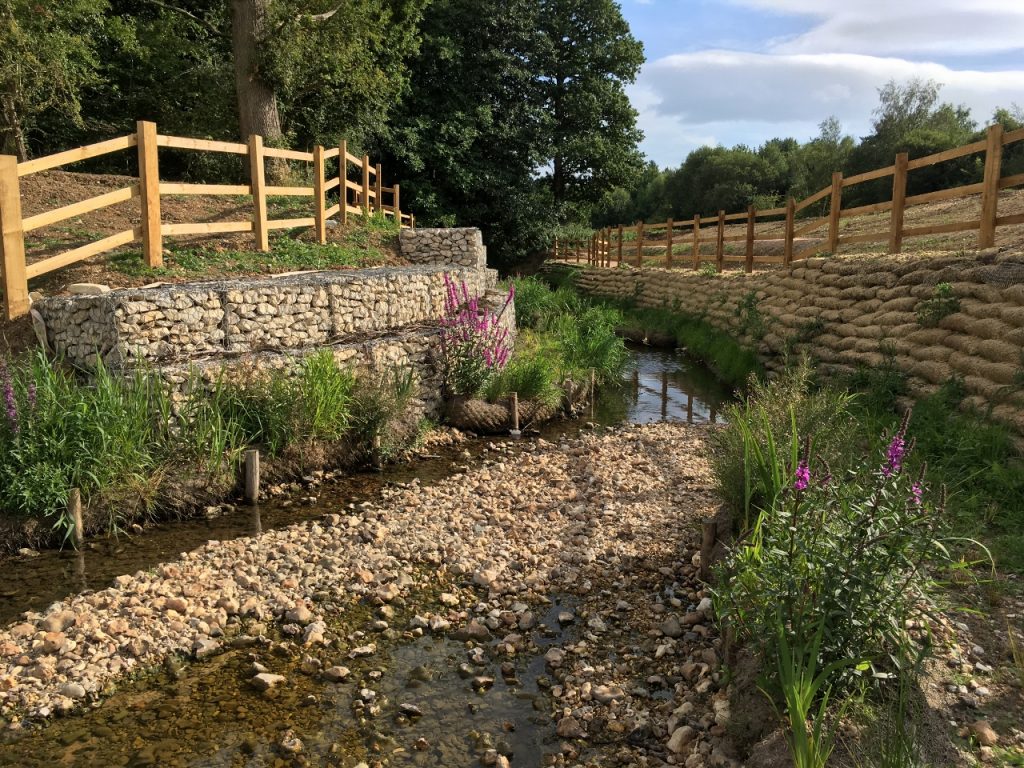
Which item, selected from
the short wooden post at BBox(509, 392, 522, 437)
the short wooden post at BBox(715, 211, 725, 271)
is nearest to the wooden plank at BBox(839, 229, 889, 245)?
the short wooden post at BBox(715, 211, 725, 271)

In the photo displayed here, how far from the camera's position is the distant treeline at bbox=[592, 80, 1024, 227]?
84.3 ft

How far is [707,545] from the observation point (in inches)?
178

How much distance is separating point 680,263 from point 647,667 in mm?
16905

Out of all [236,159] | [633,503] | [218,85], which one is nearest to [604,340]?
[633,503]

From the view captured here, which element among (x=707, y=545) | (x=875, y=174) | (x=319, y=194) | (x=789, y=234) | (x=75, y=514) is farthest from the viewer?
(x=789, y=234)

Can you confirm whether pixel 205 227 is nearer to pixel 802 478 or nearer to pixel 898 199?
pixel 802 478

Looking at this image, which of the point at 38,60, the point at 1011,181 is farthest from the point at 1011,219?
the point at 38,60

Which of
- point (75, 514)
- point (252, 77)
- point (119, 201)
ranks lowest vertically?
point (75, 514)

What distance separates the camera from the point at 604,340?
11383mm

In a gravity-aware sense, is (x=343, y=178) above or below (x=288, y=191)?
above

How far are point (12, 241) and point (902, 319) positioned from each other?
9163 mm

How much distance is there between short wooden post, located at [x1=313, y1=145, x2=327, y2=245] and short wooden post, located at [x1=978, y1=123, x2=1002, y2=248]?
9.08 meters

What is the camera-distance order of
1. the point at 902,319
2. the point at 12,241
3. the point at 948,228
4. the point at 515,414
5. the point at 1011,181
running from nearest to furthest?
1. the point at 12,241
2. the point at 1011,181
3. the point at 902,319
4. the point at 948,228
5. the point at 515,414

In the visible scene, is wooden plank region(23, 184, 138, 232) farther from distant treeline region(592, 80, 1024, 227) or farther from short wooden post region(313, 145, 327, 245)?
distant treeline region(592, 80, 1024, 227)
